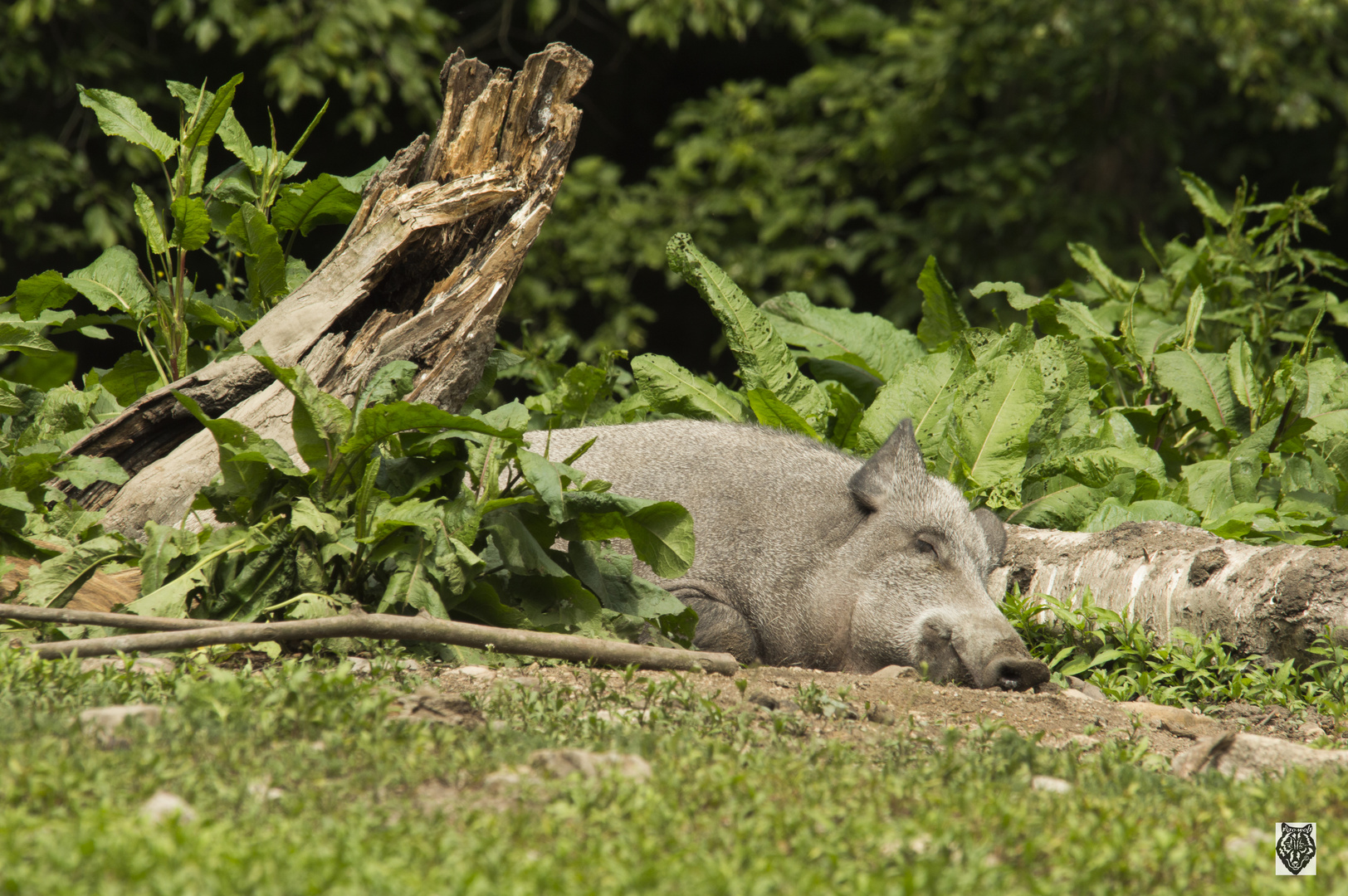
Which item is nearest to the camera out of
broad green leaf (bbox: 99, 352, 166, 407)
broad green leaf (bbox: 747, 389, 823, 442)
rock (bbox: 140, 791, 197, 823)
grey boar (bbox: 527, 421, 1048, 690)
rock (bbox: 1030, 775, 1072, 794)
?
rock (bbox: 140, 791, 197, 823)

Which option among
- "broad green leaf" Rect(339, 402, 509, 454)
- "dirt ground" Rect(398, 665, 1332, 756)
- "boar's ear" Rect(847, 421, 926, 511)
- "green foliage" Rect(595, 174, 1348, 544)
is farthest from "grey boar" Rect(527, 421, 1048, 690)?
"broad green leaf" Rect(339, 402, 509, 454)

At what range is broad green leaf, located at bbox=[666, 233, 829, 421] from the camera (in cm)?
550

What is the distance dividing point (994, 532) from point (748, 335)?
1519 mm

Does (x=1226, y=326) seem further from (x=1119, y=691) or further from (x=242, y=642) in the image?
(x=242, y=642)

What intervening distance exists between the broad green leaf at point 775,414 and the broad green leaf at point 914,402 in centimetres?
25

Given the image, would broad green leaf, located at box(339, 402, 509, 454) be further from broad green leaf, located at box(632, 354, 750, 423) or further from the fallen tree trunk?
the fallen tree trunk

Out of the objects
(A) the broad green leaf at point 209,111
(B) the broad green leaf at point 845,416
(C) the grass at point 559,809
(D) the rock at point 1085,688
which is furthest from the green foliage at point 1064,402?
(C) the grass at point 559,809

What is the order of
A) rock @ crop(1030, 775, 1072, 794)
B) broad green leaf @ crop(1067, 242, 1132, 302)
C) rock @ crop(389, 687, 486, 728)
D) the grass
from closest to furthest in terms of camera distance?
the grass
rock @ crop(1030, 775, 1072, 794)
rock @ crop(389, 687, 486, 728)
broad green leaf @ crop(1067, 242, 1132, 302)

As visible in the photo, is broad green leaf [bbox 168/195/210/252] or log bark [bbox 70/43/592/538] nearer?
log bark [bbox 70/43/592/538]

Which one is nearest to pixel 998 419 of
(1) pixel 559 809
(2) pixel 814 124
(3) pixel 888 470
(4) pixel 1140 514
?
(4) pixel 1140 514

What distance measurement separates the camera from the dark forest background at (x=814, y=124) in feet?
31.8

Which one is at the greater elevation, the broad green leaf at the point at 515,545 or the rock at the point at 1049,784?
the broad green leaf at the point at 515,545

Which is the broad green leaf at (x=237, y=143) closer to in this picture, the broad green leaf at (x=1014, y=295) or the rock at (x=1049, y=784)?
the broad green leaf at (x=1014, y=295)

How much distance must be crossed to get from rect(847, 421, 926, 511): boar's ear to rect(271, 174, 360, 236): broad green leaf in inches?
94.8
